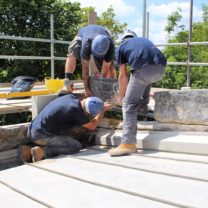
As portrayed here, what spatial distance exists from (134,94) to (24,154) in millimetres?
1430

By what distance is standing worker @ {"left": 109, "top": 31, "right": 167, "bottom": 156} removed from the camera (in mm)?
3791

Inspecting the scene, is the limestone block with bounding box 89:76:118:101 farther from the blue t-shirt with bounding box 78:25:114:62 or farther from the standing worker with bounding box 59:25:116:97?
the blue t-shirt with bounding box 78:25:114:62

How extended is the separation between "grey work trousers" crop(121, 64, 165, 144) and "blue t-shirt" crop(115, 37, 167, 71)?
2.4 inches

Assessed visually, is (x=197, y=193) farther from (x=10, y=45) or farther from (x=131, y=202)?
(x=10, y=45)

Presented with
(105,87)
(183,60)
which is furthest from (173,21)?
(105,87)

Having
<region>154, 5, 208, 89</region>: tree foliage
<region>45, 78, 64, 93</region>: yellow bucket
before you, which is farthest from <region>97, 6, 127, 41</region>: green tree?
<region>45, 78, 64, 93</region>: yellow bucket

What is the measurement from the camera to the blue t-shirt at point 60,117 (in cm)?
410

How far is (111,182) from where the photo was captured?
299cm

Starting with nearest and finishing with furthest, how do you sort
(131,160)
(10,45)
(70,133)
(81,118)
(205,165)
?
(205,165)
(131,160)
(81,118)
(70,133)
(10,45)

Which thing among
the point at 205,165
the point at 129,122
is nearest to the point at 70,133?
the point at 129,122

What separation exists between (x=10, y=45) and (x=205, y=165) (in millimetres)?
12163

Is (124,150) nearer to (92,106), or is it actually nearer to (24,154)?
(92,106)

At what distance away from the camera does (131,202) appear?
254 cm

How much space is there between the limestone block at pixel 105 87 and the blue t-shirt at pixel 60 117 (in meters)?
0.48
